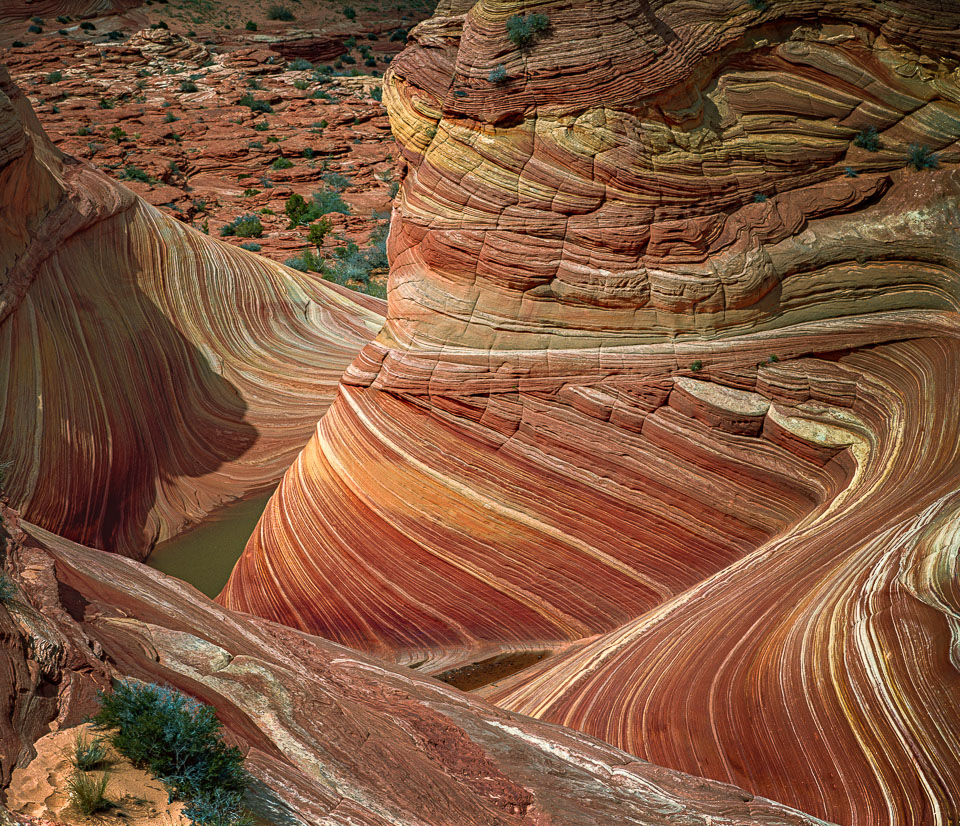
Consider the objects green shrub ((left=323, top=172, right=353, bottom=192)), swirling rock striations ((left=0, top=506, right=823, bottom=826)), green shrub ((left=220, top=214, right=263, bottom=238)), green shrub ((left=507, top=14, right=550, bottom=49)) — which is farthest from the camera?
green shrub ((left=323, top=172, right=353, bottom=192))

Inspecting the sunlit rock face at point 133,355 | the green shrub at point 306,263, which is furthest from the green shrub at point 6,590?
the green shrub at point 306,263

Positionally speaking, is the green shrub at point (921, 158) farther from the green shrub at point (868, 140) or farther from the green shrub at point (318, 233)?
the green shrub at point (318, 233)

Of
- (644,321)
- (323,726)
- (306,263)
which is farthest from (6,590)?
(306,263)

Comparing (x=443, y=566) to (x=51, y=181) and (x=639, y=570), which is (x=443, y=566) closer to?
(x=639, y=570)

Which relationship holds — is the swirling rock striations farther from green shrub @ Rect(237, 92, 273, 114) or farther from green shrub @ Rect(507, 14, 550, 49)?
green shrub @ Rect(237, 92, 273, 114)

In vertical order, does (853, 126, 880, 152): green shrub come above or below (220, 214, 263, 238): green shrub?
above

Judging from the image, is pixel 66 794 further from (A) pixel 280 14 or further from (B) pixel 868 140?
(A) pixel 280 14

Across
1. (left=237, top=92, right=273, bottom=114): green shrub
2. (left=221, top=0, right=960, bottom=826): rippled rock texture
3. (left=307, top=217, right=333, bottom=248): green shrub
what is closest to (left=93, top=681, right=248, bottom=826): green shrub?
(left=221, top=0, right=960, bottom=826): rippled rock texture
